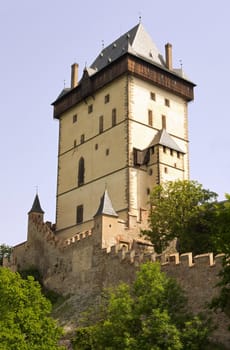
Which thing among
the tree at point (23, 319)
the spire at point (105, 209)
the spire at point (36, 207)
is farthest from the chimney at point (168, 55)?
the tree at point (23, 319)

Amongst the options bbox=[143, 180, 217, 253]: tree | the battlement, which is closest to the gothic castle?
bbox=[143, 180, 217, 253]: tree

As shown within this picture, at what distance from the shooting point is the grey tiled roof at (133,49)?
5291 centimetres

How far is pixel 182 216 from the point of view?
3988cm

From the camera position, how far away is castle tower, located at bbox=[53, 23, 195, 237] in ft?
157

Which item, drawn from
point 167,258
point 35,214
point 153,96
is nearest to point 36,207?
point 35,214

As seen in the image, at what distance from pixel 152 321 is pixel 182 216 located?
1592 cm

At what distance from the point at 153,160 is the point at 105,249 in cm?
1201

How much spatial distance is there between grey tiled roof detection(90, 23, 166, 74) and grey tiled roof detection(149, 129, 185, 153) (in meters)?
6.31

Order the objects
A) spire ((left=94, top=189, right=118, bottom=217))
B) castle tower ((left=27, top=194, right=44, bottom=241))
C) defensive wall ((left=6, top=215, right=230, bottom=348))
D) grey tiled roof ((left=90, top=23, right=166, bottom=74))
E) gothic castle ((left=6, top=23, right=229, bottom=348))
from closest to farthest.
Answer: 1. defensive wall ((left=6, top=215, right=230, bottom=348))
2. spire ((left=94, top=189, right=118, bottom=217))
3. gothic castle ((left=6, top=23, right=229, bottom=348))
4. castle tower ((left=27, top=194, right=44, bottom=241))
5. grey tiled roof ((left=90, top=23, right=166, bottom=74))

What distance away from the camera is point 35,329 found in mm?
28000

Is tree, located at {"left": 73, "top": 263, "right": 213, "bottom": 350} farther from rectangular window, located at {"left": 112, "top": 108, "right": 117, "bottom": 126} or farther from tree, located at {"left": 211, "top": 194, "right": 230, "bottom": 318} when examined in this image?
rectangular window, located at {"left": 112, "top": 108, "right": 117, "bottom": 126}

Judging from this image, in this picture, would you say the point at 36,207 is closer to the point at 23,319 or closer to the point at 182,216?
the point at 182,216

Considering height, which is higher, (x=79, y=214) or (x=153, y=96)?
(x=153, y=96)

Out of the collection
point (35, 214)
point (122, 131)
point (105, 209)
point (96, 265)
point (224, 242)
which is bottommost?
point (224, 242)
